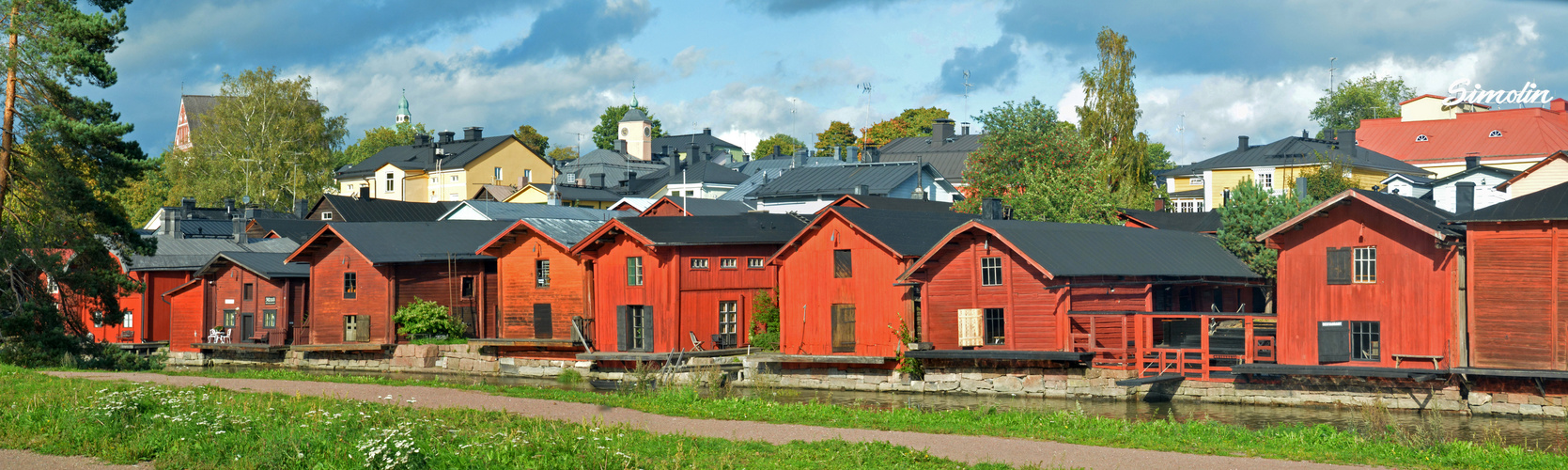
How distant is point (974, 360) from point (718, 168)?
59.9m

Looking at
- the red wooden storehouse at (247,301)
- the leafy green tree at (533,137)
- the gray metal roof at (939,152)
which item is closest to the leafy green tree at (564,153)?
the leafy green tree at (533,137)

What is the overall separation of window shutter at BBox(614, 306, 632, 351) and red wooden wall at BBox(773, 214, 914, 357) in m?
5.42

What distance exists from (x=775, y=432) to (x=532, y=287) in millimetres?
30576

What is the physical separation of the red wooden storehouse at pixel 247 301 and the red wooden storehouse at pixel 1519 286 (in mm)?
42744

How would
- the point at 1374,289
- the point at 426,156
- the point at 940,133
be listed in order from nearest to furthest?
the point at 1374,289 → the point at 940,133 → the point at 426,156

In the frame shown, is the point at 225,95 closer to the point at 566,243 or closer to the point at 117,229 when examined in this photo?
the point at 566,243

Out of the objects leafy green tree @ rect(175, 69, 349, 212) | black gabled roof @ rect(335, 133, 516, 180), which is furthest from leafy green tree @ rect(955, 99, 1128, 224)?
black gabled roof @ rect(335, 133, 516, 180)

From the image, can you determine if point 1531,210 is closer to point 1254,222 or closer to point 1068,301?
point 1068,301

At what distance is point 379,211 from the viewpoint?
77.8 meters

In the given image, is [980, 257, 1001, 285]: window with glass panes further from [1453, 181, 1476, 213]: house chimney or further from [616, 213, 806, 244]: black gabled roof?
[1453, 181, 1476, 213]: house chimney

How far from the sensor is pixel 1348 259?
32719mm

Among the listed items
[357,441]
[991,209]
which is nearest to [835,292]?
[991,209]

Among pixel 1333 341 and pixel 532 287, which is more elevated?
pixel 532 287

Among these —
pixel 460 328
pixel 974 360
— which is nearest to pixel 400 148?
pixel 460 328
